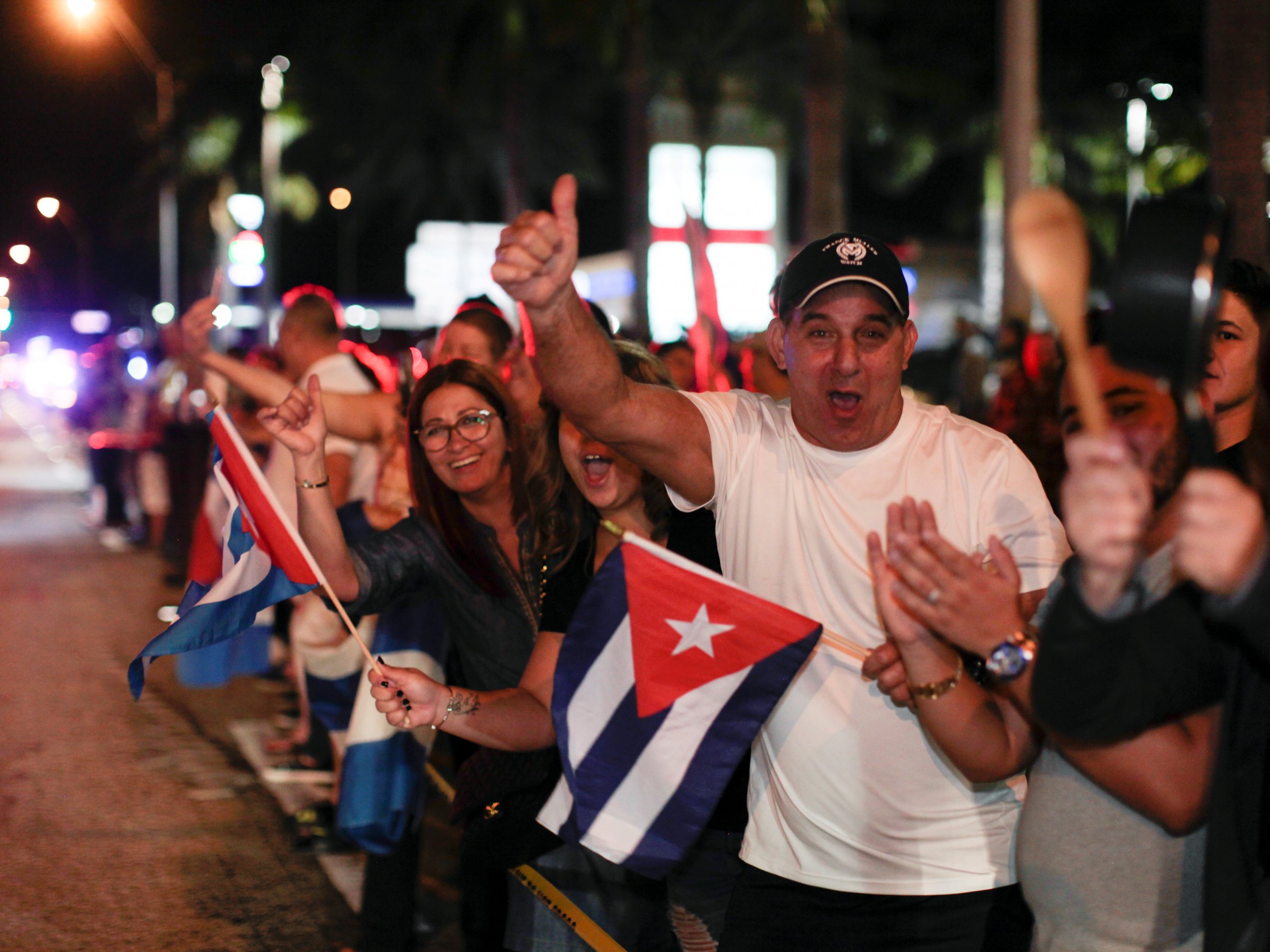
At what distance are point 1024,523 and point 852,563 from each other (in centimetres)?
37

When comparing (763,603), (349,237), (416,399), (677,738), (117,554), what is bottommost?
(117,554)

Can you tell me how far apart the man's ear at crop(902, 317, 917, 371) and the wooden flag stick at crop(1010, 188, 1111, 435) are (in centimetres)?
101

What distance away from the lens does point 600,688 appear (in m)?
2.94

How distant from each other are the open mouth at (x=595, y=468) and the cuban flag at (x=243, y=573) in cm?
75

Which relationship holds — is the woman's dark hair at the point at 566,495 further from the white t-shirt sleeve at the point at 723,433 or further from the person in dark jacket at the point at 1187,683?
the person in dark jacket at the point at 1187,683

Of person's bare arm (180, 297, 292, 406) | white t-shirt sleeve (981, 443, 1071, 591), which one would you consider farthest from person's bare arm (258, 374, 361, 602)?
white t-shirt sleeve (981, 443, 1071, 591)

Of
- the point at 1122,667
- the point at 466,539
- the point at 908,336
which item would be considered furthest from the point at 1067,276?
the point at 466,539

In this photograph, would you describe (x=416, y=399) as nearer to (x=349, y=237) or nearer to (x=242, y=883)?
(x=242, y=883)

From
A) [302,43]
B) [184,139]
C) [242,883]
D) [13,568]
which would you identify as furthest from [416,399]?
[184,139]

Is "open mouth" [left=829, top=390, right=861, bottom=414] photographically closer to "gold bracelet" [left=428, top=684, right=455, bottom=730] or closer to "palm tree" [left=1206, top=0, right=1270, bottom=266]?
"gold bracelet" [left=428, top=684, right=455, bottom=730]

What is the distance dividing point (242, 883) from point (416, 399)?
2569 mm

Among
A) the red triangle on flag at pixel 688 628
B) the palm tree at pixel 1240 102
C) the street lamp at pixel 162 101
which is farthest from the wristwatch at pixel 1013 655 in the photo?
the street lamp at pixel 162 101

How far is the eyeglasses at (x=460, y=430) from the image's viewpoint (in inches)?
158

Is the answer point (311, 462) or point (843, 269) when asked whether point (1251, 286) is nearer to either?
point (843, 269)
